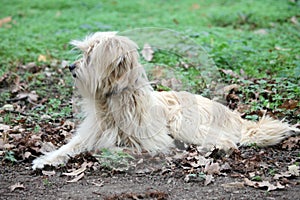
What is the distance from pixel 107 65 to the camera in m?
5.82

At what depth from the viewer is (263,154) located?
590 centimetres

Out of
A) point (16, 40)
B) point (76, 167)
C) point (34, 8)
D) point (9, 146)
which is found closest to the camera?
point (76, 167)

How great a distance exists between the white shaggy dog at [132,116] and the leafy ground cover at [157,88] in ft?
0.65

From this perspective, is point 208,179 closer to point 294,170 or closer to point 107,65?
point 294,170

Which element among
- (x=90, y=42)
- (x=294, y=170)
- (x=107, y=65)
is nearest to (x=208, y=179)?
(x=294, y=170)

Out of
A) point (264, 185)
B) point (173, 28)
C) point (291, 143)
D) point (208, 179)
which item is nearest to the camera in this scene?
point (264, 185)

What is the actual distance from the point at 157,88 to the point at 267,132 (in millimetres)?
1749

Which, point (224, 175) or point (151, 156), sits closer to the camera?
point (224, 175)

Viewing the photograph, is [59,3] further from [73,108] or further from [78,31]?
[73,108]

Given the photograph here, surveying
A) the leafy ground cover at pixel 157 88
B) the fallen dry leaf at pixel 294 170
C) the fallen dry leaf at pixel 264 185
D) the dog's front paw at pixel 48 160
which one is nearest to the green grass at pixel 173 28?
the leafy ground cover at pixel 157 88

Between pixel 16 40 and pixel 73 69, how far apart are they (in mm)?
5994

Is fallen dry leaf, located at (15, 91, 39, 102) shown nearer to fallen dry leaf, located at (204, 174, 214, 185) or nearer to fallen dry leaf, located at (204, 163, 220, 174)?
fallen dry leaf, located at (204, 163, 220, 174)

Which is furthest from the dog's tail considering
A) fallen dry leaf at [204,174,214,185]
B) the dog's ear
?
the dog's ear

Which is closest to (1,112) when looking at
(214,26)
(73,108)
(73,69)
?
(73,108)
